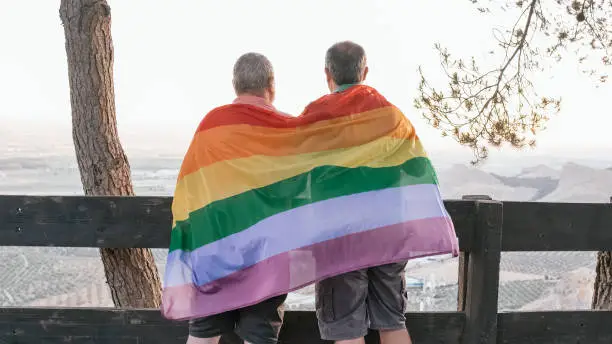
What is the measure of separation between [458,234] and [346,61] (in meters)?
1.03

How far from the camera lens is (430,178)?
2664 millimetres

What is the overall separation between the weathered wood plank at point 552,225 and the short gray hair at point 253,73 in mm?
1338

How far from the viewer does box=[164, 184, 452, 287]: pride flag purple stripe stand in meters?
2.55

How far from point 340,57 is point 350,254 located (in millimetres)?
848

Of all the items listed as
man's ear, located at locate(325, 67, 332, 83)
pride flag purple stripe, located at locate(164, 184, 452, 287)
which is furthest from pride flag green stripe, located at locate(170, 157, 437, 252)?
man's ear, located at locate(325, 67, 332, 83)

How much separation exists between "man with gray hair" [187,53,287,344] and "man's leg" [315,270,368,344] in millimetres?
200

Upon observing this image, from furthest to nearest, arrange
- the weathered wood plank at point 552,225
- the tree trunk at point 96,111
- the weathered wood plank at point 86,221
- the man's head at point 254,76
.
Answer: the tree trunk at point 96,111 < the weathered wood plank at point 552,225 < the weathered wood plank at point 86,221 < the man's head at point 254,76

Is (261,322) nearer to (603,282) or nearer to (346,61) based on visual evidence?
(346,61)

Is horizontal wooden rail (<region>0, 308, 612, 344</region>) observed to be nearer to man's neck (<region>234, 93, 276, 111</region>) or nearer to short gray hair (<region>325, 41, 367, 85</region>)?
man's neck (<region>234, 93, 276, 111</region>)

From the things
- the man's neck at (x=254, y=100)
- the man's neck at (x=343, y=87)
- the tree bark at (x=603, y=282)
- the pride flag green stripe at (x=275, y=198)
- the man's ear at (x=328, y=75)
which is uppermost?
the man's ear at (x=328, y=75)

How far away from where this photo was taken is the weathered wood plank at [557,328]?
10.0ft

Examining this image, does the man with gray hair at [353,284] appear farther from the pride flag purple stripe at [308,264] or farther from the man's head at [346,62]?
the pride flag purple stripe at [308,264]

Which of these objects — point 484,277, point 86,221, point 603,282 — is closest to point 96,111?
point 86,221

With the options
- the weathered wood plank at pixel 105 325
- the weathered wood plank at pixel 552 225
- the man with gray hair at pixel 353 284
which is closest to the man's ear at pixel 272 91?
the man with gray hair at pixel 353 284
